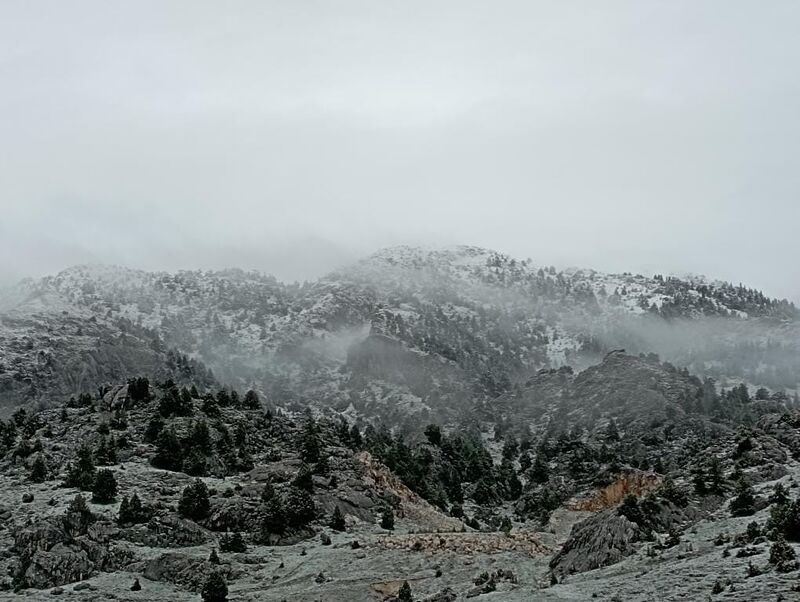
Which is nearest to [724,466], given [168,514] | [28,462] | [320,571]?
[320,571]

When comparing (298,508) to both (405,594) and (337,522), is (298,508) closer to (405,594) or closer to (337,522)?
(337,522)

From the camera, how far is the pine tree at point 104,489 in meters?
65.5

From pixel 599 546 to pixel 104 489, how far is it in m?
40.6

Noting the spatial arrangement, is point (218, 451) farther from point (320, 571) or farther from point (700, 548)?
point (700, 548)

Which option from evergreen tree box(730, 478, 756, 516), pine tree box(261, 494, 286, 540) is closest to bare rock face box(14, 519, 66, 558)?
pine tree box(261, 494, 286, 540)

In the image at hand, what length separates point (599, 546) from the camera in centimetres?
4853

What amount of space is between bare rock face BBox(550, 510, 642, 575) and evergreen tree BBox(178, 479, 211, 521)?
29.5 meters

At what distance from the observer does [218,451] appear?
81.8 metres

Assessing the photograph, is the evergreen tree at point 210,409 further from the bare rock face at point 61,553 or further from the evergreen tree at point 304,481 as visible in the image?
the bare rock face at point 61,553

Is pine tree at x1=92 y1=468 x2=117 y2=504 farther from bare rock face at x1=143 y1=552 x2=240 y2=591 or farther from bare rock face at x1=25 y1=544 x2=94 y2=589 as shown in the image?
bare rock face at x1=143 y1=552 x2=240 y2=591

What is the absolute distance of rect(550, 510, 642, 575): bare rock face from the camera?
47.3 meters

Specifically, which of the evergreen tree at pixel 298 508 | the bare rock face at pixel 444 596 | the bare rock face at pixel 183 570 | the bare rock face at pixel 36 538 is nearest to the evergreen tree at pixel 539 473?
the evergreen tree at pixel 298 508

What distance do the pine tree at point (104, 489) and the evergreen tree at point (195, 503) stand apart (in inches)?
229

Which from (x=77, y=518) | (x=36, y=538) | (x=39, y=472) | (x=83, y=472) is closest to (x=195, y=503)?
(x=77, y=518)
